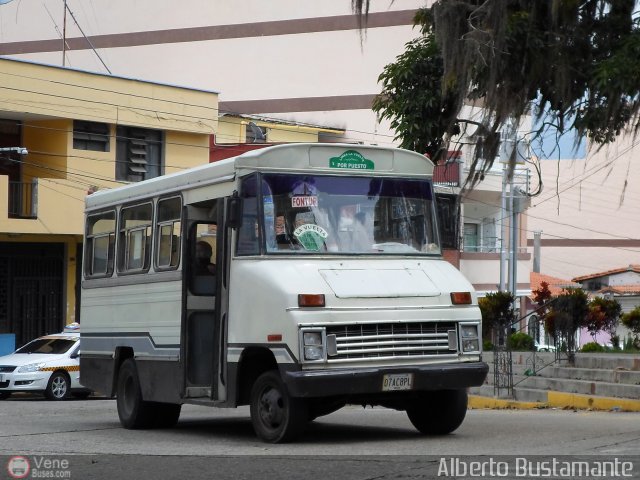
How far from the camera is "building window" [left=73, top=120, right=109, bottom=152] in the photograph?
35.2 meters

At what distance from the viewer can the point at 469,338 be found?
40.7 ft

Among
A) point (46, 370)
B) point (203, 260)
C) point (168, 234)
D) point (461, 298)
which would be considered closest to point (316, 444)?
point (461, 298)

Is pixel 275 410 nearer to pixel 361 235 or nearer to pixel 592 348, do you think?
pixel 361 235

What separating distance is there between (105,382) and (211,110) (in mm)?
23489

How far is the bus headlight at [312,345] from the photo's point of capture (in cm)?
1152

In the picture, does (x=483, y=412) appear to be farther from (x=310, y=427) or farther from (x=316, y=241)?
(x=316, y=241)

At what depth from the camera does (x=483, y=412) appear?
17.7 metres

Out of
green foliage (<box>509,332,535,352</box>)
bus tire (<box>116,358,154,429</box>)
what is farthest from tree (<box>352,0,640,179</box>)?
green foliage (<box>509,332,535,352</box>)

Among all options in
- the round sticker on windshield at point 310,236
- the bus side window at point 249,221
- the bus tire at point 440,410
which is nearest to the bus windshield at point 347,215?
the round sticker on windshield at point 310,236

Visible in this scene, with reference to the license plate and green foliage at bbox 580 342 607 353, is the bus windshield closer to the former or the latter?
the license plate

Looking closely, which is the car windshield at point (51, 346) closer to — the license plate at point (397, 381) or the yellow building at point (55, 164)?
the yellow building at point (55, 164)

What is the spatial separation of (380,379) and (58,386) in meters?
16.0

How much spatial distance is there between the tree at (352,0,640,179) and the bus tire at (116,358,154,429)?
5310 millimetres

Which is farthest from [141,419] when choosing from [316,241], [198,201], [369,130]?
[369,130]
